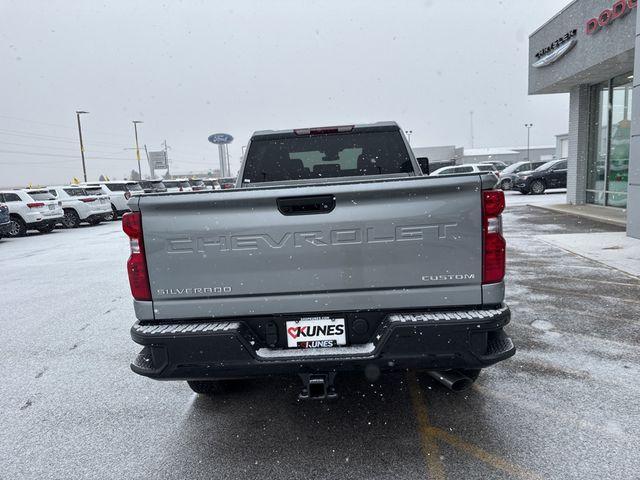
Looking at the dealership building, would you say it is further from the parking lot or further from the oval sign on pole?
the oval sign on pole

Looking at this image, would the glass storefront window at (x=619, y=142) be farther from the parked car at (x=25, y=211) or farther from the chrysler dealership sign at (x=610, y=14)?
the parked car at (x=25, y=211)

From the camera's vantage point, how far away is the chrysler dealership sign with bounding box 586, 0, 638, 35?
11685 millimetres

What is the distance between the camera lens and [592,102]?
16.3 m

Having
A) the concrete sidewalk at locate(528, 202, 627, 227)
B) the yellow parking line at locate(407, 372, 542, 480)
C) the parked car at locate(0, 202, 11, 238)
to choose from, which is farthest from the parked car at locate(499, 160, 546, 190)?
the yellow parking line at locate(407, 372, 542, 480)

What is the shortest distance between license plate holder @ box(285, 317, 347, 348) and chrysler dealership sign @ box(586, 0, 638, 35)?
1259 centimetres

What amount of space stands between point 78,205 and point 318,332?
2017 centimetres

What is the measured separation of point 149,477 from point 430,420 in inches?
71.5

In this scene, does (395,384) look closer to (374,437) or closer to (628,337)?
(374,437)

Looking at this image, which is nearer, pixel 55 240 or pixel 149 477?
pixel 149 477

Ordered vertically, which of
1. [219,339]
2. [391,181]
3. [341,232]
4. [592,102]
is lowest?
[219,339]

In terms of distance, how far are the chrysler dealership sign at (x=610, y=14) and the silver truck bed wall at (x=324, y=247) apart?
1208cm

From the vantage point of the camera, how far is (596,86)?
16203 millimetres

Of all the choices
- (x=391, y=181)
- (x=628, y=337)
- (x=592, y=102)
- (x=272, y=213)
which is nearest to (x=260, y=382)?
(x=272, y=213)

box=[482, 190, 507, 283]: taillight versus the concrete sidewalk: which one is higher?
box=[482, 190, 507, 283]: taillight
